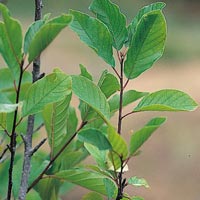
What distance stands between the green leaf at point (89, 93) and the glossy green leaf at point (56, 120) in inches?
2.8

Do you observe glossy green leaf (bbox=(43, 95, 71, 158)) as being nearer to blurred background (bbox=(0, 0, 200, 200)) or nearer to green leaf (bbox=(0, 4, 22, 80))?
green leaf (bbox=(0, 4, 22, 80))

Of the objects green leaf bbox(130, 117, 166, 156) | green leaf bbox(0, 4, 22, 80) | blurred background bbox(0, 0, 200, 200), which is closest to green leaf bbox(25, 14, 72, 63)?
green leaf bbox(0, 4, 22, 80)

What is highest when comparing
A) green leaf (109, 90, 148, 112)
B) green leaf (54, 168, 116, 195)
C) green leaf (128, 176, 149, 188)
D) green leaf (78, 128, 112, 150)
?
green leaf (78, 128, 112, 150)

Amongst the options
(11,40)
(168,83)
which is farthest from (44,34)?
(168,83)

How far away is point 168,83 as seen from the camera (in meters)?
4.08

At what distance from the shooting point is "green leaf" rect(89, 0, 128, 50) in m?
0.53

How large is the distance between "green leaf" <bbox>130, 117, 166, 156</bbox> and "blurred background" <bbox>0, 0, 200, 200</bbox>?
5.10 feet

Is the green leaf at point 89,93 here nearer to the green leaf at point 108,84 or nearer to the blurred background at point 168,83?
the green leaf at point 108,84

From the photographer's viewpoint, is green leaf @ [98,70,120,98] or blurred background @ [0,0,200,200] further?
blurred background @ [0,0,200,200]

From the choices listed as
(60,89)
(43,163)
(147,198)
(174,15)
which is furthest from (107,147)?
(174,15)

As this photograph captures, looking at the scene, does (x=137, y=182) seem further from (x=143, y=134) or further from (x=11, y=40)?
(x=11, y=40)

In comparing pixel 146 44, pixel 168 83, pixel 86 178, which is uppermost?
pixel 146 44

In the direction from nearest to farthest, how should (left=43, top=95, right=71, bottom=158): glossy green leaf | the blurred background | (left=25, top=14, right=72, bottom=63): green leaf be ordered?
(left=25, top=14, right=72, bottom=63): green leaf, (left=43, top=95, right=71, bottom=158): glossy green leaf, the blurred background

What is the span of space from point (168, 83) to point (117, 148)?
363 cm
